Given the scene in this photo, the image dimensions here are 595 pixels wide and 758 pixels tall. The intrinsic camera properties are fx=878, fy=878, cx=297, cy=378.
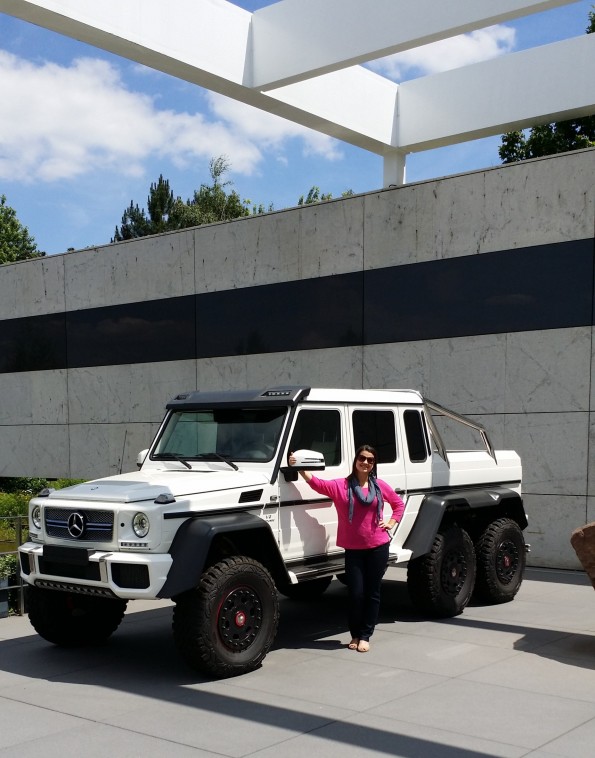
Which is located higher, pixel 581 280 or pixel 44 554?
pixel 581 280

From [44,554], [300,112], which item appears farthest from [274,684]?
[300,112]

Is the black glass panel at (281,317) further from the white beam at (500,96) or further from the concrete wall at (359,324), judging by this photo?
the white beam at (500,96)

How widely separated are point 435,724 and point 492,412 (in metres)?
6.96

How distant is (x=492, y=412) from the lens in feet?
39.0

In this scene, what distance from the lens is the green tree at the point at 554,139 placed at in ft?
86.6

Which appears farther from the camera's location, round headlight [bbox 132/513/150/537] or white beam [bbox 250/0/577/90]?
white beam [bbox 250/0/577/90]

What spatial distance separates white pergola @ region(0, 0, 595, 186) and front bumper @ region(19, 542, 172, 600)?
7.59 meters

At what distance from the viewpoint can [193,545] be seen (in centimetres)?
620

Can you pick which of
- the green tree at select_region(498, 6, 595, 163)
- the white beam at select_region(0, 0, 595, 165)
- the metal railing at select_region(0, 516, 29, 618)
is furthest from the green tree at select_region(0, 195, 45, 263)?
the metal railing at select_region(0, 516, 29, 618)

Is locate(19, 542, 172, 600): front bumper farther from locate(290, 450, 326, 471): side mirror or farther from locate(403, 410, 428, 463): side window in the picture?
locate(403, 410, 428, 463): side window

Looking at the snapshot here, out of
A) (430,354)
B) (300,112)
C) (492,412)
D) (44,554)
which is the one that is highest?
(300,112)

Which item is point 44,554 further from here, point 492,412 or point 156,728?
point 492,412

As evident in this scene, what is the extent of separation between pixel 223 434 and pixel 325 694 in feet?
7.90

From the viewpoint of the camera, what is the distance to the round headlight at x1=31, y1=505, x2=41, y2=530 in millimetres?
7047
